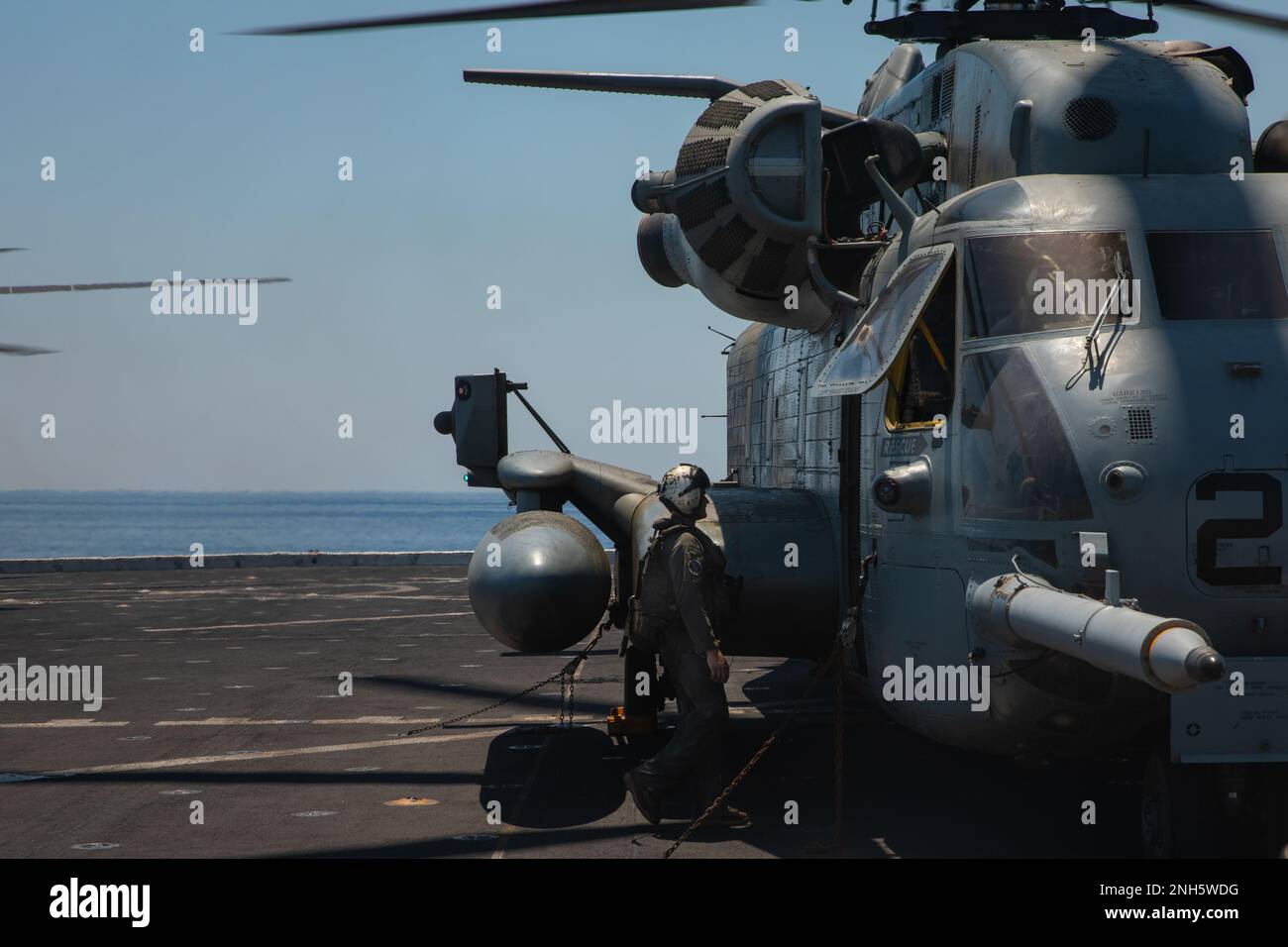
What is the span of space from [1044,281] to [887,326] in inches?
38.6

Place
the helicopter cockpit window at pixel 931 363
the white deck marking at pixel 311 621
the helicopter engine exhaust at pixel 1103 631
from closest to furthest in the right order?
the helicopter engine exhaust at pixel 1103 631 < the helicopter cockpit window at pixel 931 363 < the white deck marking at pixel 311 621

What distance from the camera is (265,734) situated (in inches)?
487

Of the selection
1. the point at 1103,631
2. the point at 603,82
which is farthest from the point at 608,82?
the point at 1103,631

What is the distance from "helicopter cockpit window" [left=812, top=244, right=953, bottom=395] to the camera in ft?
25.2

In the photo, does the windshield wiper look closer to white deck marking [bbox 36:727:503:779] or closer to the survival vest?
the survival vest

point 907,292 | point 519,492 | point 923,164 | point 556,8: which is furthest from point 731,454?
point 556,8

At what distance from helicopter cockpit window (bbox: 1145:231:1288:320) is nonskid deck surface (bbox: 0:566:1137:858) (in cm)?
323

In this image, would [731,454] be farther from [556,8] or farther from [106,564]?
[106,564]

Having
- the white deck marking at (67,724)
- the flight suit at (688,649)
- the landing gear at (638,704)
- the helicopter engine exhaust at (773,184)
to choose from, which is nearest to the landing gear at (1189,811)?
the flight suit at (688,649)

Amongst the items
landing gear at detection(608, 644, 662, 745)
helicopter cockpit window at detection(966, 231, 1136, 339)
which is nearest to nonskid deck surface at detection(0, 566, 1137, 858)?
landing gear at detection(608, 644, 662, 745)

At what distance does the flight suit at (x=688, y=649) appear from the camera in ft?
28.8

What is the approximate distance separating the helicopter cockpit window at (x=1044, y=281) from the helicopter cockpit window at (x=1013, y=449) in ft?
0.80

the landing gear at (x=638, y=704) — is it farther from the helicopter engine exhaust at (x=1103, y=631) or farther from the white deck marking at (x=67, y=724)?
the white deck marking at (x=67, y=724)

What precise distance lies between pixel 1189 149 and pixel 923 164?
69.1 inches
